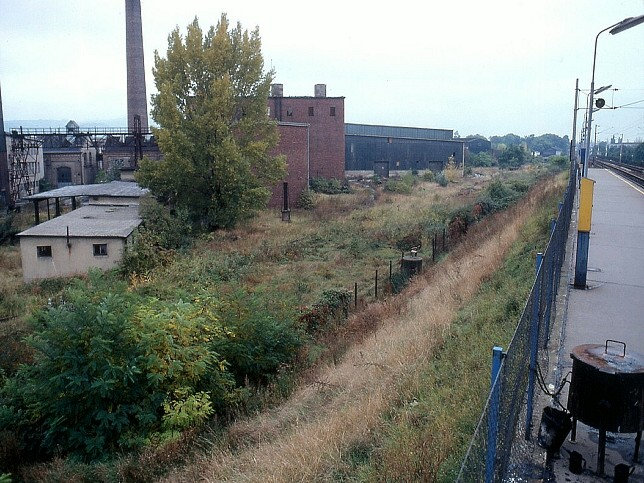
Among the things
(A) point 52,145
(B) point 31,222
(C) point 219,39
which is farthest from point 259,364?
(A) point 52,145

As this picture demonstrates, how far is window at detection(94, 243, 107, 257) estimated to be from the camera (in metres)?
22.5

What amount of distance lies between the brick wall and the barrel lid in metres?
45.8

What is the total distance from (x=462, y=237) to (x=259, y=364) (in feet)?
48.6

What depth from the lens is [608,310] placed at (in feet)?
30.6

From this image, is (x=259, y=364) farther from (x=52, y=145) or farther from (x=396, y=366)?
(x=52, y=145)

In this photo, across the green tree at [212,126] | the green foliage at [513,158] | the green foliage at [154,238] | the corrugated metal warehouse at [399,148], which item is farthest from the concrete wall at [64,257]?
the green foliage at [513,158]

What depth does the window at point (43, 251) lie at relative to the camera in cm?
2239

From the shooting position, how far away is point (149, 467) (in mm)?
8070

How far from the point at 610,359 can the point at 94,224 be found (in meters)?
24.0

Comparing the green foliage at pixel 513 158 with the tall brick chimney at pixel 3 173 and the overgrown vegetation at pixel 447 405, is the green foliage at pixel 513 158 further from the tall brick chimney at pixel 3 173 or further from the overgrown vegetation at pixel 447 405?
the overgrown vegetation at pixel 447 405

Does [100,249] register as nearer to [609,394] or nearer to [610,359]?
[610,359]

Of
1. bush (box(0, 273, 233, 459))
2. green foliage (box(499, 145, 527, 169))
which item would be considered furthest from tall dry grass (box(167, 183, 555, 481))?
green foliage (box(499, 145, 527, 169))

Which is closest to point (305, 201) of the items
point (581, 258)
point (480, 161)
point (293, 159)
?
point (293, 159)

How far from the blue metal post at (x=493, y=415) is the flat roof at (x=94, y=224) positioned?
20.7 m
